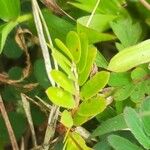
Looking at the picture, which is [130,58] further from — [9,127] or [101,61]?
[9,127]

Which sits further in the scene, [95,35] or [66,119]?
[95,35]

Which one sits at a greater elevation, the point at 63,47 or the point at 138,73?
the point at 63,47

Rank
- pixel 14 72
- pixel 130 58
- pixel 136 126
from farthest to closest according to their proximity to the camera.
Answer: pixel 14 72 → pixel 130 58 → pixel 136 126

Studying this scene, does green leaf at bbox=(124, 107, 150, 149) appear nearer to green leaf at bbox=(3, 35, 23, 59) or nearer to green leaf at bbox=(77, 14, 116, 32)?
green leaf at bbox=(77, 14, 116, 32)

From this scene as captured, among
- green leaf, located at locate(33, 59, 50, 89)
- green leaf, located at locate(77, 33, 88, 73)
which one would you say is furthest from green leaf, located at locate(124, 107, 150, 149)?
green leaf, located at locate(33, 59, 50, 89)

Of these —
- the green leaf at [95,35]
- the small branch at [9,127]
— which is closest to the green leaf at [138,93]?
the green leaf at [95,35]

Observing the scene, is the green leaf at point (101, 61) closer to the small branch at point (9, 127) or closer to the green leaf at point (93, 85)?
the green leaf at point (93, 85)

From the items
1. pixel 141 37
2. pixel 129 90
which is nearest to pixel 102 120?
pixel 129 90

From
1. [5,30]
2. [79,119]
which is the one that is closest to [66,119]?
[79,119]
